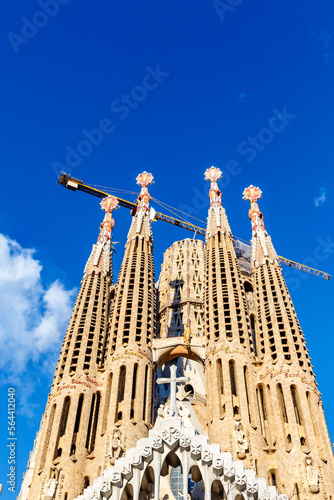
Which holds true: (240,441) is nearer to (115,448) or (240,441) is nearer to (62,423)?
(115,448)

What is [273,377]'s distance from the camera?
33469 millimetres

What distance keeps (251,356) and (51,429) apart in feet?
40.8

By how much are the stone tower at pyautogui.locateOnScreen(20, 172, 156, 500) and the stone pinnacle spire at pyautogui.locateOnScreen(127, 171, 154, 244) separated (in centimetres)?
217

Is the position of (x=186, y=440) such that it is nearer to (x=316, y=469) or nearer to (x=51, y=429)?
(x=316, y=469)

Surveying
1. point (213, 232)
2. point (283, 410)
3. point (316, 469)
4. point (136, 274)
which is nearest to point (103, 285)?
point (136, 274)

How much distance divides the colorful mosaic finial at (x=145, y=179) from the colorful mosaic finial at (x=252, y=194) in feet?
28.9

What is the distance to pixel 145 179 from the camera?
5428cm

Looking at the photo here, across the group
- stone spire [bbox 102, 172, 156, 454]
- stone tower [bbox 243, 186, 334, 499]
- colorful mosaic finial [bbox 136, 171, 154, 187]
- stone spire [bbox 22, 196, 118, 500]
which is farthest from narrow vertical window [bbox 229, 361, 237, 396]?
colorful mosaic finial [bbox 136, 171, 154, 187]

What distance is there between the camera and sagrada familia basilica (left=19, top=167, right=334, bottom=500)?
2239cm

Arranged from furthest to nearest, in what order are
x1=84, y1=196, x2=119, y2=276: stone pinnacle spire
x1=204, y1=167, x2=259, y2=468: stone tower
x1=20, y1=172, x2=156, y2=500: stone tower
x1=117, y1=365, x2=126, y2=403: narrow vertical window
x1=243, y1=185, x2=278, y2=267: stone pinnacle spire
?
x1=84, y1=196, x2=119, y2=276: stone pinnacle spire → x1=243, y1=185, x2=278, y2=267: stone pinnacle spire → x1=117, y1=365, x2=126, y2=403: narrow vertical window → x1=204, y1=167, x2=259, y2=468: stone tower → x1=20, y1=172, x2=156, y2=500: stone tower

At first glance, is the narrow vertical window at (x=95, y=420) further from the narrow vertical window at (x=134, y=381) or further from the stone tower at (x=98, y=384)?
the narrow vertical window at (x=134, y=381)

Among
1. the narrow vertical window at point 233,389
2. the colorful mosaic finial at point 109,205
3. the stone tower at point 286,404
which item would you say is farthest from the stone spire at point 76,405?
the colorful mosaic finial at point 109,205

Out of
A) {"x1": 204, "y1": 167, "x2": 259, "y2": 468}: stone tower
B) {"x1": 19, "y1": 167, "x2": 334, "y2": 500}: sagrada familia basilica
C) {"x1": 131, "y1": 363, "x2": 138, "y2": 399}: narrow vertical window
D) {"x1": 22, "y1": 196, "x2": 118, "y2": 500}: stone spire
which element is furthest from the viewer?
{"x1": 131, "y1": 363, "x2": 138, "y2": 399}: narrow vertical window

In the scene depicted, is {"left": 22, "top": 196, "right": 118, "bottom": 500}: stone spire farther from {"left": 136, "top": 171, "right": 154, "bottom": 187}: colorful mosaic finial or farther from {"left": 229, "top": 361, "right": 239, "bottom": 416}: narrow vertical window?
{"left": 136, "top": 171, "right": 154, "bottom": 187}: colorful mosaic finial
